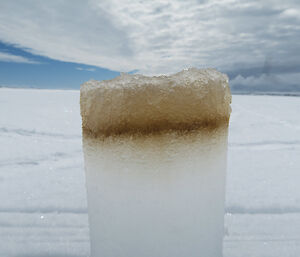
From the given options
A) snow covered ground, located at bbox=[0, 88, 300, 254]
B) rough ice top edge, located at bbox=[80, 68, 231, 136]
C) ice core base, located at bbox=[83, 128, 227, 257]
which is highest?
rough ice top edge, located at bbox=[80, 68, 231, 136]

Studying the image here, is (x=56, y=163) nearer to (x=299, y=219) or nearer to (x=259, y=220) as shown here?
(x=259, y=220)

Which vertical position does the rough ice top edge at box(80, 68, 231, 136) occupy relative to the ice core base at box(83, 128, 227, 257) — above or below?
above

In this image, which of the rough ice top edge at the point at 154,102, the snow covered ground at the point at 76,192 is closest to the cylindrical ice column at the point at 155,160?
the rough ice top edge at the point at 154,102

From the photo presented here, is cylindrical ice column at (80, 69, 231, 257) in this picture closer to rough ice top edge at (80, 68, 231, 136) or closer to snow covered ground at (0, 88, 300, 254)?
rough ice top edge at (80, 68, 231, 136)

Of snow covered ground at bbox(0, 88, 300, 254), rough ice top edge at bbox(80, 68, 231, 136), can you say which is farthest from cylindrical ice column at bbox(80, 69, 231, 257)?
snow covered ground at bbox(0, 88, 300, 254)

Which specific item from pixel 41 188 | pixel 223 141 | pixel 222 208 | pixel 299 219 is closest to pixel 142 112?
pixel 223 141

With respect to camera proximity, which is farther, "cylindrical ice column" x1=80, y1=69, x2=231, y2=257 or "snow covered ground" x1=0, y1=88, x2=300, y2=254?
"snow covered ground" x1=0, y1=88, x2=300, y2=254

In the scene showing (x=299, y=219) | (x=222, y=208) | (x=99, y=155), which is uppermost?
(x=99, y=155)
